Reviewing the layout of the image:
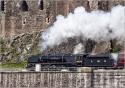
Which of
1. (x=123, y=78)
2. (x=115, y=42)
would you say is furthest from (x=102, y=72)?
(x=115, y=42)

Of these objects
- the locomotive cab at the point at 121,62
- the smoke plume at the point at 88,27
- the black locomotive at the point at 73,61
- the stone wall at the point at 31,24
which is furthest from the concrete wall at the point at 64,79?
the stone wall at the point at 31,24

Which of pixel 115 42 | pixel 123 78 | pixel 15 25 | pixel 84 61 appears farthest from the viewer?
pixel 15 25

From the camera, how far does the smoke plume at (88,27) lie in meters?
70.3

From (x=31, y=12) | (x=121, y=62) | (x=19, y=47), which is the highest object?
(x=31, y=12)

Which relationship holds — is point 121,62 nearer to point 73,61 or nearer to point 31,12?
point 73,61

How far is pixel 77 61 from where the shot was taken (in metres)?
61.1

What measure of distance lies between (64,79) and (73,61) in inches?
200

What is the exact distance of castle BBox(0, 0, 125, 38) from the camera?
7744 centimetres

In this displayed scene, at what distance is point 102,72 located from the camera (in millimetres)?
55688

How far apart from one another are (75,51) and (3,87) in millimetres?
15831

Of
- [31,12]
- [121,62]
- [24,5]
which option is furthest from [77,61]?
[24,5]

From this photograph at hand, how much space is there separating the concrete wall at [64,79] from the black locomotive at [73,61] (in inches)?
144

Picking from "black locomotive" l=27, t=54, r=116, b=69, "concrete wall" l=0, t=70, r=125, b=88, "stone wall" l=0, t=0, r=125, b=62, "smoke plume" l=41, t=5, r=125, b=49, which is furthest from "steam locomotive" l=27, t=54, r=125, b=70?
"stone wall" l=0, t=0, r=125, b=62

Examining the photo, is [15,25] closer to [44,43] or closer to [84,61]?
[44,43]
